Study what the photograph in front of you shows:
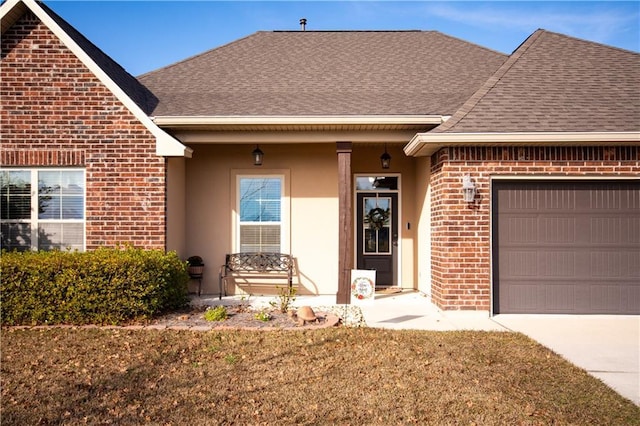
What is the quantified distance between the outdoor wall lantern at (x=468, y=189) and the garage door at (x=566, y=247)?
1.57ft

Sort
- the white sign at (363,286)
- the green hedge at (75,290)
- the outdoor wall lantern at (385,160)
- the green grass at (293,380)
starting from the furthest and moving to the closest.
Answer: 1. the outdoor wall lantern at (385,160)
2. the white sign at (363,286)
3. the green hedge at (75,290)
4. the green grass at (293,380)

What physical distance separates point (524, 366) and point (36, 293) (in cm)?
634

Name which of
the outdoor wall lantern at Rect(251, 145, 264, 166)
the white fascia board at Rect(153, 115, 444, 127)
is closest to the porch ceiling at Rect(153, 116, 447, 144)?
the white fascia board at Rect(153, 115, 444, 127)

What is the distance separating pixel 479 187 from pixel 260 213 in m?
4.43

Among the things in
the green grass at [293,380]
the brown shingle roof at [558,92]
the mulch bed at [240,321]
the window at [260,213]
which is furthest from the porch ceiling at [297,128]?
the green grass at [293,380]

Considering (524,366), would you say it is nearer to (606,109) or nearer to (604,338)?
(604,338)

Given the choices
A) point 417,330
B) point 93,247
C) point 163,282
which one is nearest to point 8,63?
point 93,247

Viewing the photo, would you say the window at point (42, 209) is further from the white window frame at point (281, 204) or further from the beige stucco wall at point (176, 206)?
the white window frame at point (281, 204)

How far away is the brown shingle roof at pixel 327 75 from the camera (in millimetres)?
9047

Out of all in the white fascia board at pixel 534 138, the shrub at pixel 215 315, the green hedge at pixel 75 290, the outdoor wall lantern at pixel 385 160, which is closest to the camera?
the green hedge at pixel 75 290

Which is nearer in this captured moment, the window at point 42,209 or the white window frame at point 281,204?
the window at point 42,209

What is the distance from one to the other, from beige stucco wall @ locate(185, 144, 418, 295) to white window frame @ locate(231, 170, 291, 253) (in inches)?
0.9

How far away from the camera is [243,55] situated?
11.5m

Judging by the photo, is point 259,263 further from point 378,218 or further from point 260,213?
point 378,218
